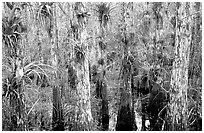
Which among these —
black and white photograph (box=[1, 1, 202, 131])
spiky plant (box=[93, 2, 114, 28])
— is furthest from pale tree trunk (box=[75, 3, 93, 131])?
spiky plant (box=[93, 2, 114, 28])

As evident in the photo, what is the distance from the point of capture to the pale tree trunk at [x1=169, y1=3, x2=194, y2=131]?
674 cm

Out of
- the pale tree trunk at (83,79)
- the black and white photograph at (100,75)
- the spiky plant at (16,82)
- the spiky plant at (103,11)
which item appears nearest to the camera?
the spiky plant at (16,82)

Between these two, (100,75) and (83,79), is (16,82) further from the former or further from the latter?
(100,75)

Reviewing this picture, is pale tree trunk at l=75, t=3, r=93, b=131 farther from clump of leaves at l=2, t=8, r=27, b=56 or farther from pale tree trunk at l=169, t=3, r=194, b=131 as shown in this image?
pale tree trunk at l=169, t=3, r=194, b=131

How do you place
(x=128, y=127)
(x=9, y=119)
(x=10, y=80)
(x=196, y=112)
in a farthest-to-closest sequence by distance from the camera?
(x=128, y=127)
(x=196, y=112)
(x=9, y=119)
(x=10, y=80)

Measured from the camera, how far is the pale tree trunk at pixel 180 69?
22.1 feet

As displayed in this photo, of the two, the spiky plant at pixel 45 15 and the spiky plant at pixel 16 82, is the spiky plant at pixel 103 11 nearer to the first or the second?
the spiky plant at pixel 45 15

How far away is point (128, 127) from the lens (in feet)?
30.4

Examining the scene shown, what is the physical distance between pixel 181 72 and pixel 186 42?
787 millimetres

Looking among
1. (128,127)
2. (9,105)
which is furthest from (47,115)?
(9,105)

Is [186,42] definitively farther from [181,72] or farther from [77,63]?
[77,63]

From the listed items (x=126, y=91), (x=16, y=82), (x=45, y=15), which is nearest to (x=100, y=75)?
(x=126, y=91)

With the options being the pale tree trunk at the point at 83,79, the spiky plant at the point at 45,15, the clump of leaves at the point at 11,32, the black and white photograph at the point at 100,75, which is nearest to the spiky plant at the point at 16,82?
the black and white photograph at the point at 100,75

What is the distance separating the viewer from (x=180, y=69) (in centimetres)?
696
